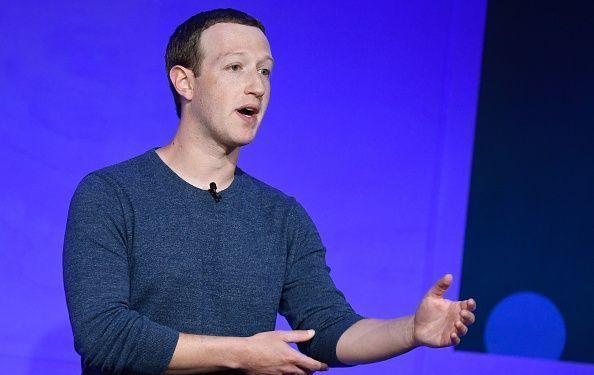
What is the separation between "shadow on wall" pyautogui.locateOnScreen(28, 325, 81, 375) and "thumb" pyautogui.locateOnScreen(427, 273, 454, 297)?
1.42m

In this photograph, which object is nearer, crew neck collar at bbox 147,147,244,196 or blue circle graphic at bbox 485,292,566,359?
crew neck collar at bbox 147,147,244,196

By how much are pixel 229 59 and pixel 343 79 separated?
3.25 feet

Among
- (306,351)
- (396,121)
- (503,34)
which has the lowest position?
(306,351)

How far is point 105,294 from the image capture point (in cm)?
170

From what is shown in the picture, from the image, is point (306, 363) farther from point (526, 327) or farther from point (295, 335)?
point (526, 327)

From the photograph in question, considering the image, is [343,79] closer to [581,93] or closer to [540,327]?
[581,93]

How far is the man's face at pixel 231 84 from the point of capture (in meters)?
1.94

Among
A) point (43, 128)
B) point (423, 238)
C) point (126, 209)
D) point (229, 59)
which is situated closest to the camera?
point (126, 209)

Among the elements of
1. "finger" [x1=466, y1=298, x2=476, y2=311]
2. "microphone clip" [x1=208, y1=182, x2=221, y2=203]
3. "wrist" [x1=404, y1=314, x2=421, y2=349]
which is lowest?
"wrist" [x1=404, y1=314, x2=421, y2=349]

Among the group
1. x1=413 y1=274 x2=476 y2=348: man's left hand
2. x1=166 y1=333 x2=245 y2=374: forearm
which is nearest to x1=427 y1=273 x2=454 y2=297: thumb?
x1=413 y1=274 x2=476 y2=348: man's left hand

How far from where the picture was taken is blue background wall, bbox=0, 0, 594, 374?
271 centimetres

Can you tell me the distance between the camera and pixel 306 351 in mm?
1983

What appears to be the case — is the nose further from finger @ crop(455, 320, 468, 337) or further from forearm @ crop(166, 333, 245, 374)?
finger @ crop(455, 320, 468, 337)

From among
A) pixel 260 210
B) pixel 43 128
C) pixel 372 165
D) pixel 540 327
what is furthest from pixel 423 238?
pixel 43 128
